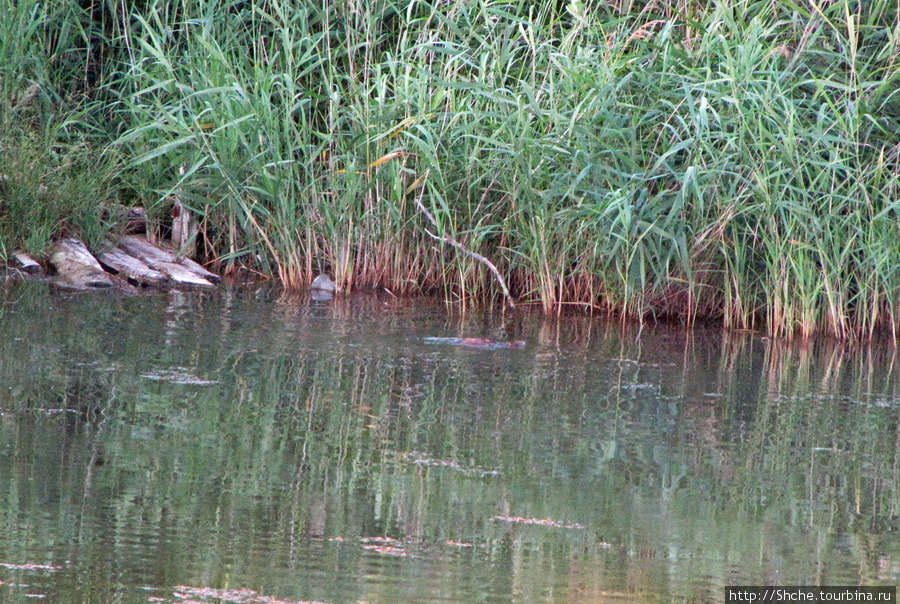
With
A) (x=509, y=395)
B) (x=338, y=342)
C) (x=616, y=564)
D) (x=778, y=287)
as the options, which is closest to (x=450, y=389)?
(x=509, y=395)

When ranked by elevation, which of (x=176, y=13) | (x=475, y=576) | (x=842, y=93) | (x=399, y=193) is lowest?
(x=475, y=576)

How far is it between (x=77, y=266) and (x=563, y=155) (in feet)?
8.85

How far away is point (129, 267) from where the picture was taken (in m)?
6.41

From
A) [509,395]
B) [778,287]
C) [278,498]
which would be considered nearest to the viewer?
[278,498]

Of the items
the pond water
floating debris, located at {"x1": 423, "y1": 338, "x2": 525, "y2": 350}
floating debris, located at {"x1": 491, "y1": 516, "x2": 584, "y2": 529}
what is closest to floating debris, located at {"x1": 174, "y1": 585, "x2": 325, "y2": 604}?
the pond water

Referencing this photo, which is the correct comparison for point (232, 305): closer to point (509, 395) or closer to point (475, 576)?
point (509, 395)

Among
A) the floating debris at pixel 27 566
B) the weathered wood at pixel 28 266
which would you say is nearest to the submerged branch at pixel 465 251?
the weathered wood at pixel 28 266

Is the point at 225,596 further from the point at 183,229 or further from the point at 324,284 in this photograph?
the point at 183,229

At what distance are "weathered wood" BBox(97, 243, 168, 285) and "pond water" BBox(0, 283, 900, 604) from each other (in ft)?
2.49

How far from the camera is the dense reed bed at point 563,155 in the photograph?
5.71 m

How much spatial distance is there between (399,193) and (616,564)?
12.7 feet

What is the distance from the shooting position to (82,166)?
6.65 meters

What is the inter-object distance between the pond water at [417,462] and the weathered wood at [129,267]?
76 cm

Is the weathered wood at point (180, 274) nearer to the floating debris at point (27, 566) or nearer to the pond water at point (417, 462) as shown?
the pond water at point (417, 462)
